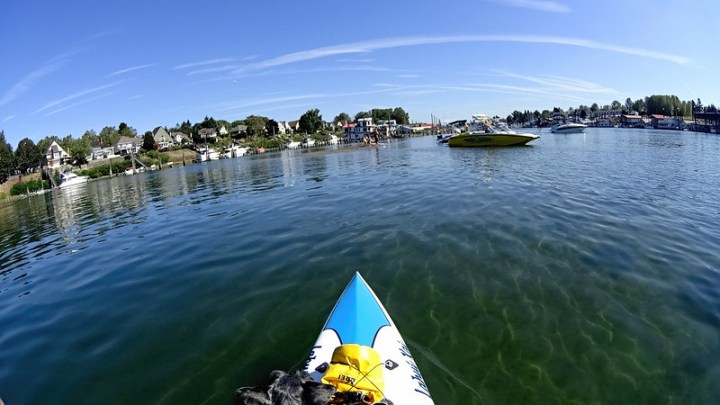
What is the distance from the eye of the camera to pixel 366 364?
157 inches

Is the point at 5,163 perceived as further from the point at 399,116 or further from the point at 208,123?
the point at 399,116

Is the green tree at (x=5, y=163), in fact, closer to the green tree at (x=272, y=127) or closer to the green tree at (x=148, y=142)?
the green tree at (x=148, y=142)

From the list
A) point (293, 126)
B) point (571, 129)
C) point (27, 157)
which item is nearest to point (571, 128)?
point (571, 129)

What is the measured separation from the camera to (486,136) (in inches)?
1635

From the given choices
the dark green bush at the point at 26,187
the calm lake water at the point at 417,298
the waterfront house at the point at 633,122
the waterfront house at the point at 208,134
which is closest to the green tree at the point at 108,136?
the waterfront house at the point at 208,134

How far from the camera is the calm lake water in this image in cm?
497

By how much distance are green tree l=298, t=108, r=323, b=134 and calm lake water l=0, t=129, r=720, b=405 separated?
127506mm

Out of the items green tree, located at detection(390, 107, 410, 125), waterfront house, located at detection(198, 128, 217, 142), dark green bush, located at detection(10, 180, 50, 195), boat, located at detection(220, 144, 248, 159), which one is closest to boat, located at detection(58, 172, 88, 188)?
dark green bush, located at detection(10, 180, 50, 195)

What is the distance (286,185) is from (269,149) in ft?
293

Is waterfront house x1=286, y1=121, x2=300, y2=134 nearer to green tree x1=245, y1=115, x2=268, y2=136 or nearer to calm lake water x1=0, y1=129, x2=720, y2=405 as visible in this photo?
green tree x1=245, y1=115, x2=268, y2=136

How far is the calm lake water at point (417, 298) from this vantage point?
16.3ft

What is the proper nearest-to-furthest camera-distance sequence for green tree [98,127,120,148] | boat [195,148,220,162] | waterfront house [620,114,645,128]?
boat [195,148,220,162]
waterfront house [620,114,645,128]
green tree [98,127,120,148]

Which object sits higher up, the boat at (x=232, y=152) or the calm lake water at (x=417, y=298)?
the boat at (x=232, y=152)

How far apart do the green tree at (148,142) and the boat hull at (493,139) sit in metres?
85.1
